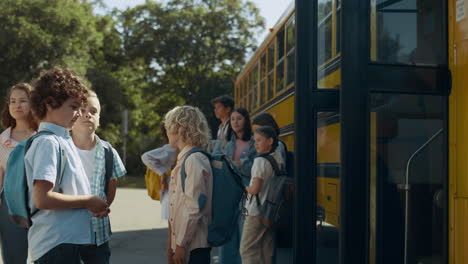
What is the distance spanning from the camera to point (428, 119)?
2832mm

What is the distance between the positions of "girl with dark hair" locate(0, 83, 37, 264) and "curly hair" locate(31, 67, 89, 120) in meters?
1.37

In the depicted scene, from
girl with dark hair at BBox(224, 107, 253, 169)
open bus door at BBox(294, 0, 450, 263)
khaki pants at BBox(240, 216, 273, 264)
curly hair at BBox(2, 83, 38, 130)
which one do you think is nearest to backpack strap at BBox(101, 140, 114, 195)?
open bus door at BBox(294, 0, 450, 263)

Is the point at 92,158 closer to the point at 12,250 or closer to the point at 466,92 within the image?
the point at 12,250

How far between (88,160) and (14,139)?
133 cm

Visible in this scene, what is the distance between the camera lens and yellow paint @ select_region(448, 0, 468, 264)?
2.65 meters

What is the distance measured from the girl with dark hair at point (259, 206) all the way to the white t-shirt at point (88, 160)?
1732 millimetres

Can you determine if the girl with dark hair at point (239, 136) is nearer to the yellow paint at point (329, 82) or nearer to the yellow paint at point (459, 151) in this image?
the yellow paint at point (329, 82)

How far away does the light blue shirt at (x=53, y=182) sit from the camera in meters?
2.11

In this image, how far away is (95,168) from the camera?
269cm

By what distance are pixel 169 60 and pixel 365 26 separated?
2792cm

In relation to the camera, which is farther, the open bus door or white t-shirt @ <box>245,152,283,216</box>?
white t-shirt @ <box>245,152,283,216</box>

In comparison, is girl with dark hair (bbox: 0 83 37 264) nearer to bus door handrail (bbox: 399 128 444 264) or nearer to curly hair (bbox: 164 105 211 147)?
curly hair (bbox: 164 105 211 147)

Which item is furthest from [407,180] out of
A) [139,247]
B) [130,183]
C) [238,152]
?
[130,183]

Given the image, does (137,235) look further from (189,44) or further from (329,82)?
(189,44)
